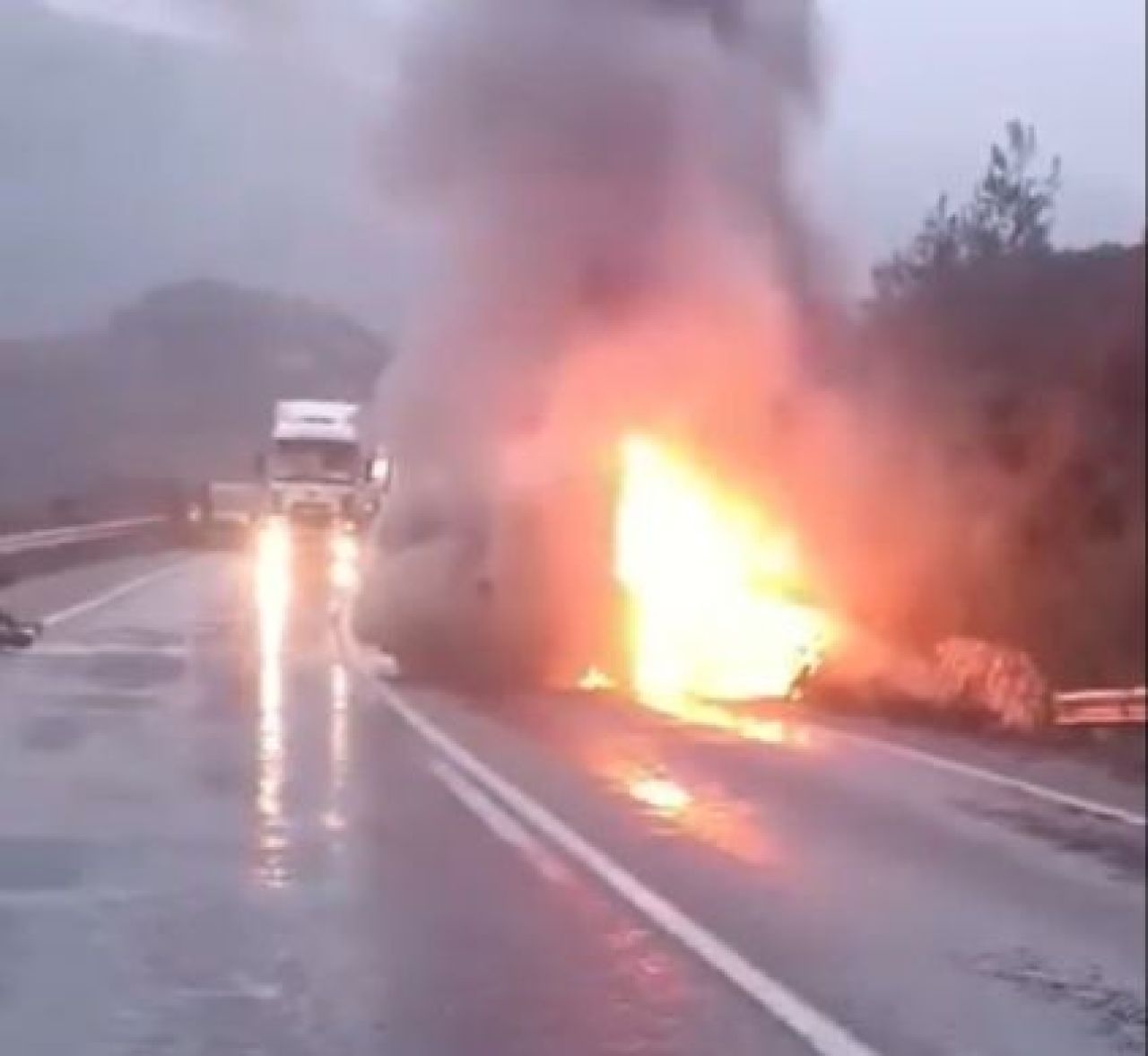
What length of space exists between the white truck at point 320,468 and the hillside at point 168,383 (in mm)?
293

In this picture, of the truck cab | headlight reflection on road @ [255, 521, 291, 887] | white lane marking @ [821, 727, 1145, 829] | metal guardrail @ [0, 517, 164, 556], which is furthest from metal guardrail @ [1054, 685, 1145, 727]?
metal guardrail @ [0, 517, 164, 556]

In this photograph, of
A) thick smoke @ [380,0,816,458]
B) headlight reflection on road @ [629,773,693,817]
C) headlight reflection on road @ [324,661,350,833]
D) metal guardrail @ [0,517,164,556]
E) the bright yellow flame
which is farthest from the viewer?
the bright yellow flame

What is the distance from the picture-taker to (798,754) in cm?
2253

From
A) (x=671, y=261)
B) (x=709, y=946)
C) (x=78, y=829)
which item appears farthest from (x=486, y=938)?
(x=671, y=261)

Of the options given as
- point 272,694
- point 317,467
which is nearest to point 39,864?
point 317,467

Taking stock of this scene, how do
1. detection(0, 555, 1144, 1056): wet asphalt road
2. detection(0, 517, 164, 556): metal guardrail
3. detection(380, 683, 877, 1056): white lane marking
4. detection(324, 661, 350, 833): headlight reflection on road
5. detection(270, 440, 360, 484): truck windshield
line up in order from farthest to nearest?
1. detection(0, 517, 164, 556): metal guardrail
2. detection(270, 440, 360, 484): truck windshield
3. detection(324, 661, 350, 833): headlight reflection on road
4. detection(0, 555, 1144, 1056): wet asphalt road
5. detection(380, 683, 877, 1056): white lane marking

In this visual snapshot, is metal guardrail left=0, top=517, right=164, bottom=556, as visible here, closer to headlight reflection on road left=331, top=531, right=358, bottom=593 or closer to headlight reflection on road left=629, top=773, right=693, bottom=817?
headlight reflection on road left=331, top=531, right=358, bottom=593

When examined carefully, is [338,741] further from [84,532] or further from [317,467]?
[84,532]

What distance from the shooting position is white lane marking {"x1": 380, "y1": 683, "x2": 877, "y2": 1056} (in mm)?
10281

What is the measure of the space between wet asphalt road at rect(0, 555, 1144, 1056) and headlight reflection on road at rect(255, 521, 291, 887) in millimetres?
63

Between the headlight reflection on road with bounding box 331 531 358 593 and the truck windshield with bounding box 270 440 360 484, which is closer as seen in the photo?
the truck windshield with bounding box 270 440 360 484

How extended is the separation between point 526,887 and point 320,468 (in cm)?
1084

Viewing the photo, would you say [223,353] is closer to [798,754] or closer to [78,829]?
[78,829]

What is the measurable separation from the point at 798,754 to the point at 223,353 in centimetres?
715
